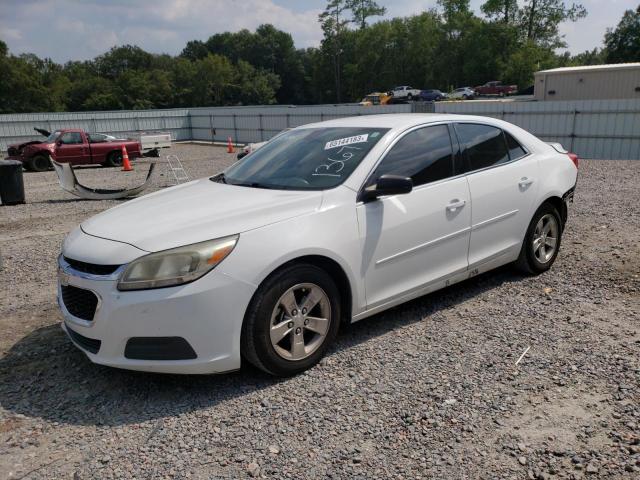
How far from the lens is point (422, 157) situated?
4.30 meters

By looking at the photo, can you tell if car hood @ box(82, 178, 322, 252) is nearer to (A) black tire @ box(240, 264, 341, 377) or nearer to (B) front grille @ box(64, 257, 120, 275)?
(B) front grille @ box(64, 257, 120, 275)

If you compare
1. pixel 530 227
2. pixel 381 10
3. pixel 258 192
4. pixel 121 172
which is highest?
pixel 381 10

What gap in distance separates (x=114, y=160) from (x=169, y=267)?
58.8 ft

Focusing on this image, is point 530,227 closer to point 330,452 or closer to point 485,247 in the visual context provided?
point 485,247

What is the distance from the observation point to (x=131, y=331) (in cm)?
313

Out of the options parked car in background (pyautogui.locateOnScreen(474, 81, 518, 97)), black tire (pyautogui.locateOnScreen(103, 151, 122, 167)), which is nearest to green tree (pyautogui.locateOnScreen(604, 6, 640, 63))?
parked car in background (pyautogui.locateOnScreen(474, 81, 518, 97))

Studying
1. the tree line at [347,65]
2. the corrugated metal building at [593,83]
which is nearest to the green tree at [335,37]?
the tree line at [347,65]

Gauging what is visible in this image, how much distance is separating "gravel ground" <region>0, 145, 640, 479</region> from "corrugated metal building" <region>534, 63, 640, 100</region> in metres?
26.7

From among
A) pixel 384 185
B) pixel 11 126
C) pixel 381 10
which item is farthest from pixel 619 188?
pixel 381 10

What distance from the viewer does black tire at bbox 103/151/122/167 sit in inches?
762

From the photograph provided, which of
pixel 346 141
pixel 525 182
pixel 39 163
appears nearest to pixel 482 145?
pixel 525 182

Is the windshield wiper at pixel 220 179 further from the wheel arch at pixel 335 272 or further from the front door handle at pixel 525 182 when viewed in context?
the front door handle at pixel 525 182

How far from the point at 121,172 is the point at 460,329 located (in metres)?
16.0

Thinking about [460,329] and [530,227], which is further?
[530,227]
